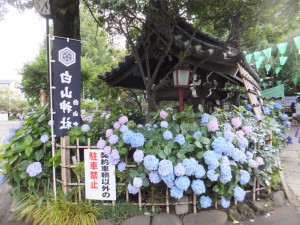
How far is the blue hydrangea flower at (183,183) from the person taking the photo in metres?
3.26

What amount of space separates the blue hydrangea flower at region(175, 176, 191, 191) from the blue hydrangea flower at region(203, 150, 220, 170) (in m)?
0.37

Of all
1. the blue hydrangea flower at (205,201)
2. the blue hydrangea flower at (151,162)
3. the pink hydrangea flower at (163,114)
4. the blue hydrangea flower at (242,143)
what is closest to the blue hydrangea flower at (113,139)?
the blue hydrangea flower at (151,162)

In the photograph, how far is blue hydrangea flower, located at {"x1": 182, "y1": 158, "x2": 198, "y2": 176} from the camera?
330 centimetres

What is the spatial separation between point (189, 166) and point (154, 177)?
1.64 ft

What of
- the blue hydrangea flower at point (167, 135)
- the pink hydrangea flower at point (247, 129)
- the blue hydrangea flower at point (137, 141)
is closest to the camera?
the blue hydrangea flower at point (137, 141)

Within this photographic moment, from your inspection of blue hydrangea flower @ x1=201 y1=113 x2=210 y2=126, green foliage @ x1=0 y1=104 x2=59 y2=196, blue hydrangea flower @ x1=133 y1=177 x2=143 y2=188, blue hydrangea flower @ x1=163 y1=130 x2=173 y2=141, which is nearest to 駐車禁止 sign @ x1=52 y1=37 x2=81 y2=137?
green foliage @ x1=0 y1=104 x2=59 y2=196

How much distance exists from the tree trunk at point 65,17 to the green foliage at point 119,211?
3.32 m

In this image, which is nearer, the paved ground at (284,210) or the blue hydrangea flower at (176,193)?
the blue hydrangea flower at (176,193)

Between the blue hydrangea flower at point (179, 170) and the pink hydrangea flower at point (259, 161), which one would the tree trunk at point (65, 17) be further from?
the pink hydrangea flower at point (259, 161)

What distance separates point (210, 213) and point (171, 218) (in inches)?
23.8

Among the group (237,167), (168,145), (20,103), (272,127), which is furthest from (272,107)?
(20,103)

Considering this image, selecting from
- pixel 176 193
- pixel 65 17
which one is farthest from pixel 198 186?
pixel 65 17

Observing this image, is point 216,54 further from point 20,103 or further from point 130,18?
point 20,103

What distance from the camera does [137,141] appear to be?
3432mm
